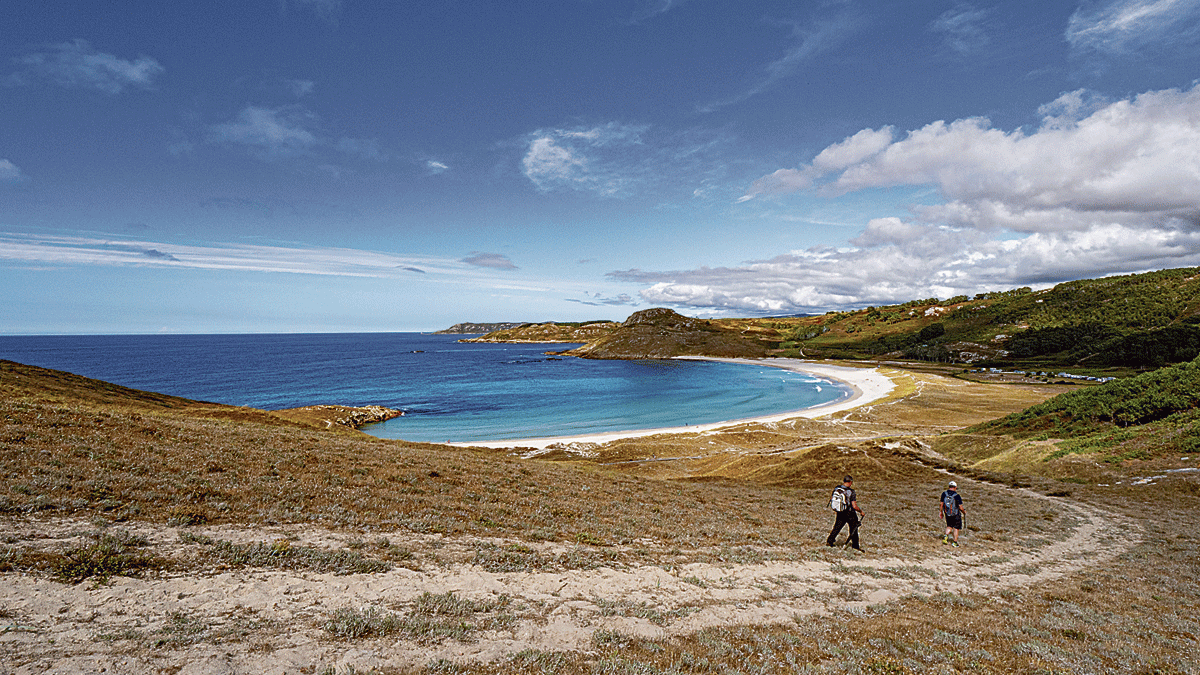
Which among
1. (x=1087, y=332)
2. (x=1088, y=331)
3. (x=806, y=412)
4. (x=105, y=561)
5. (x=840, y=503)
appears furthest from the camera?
(x=1088, y=331)

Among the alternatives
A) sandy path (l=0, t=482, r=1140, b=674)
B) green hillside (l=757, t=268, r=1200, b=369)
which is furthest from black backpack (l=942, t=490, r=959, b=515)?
green hillside (l=757, t=268, r=1200, b=369)

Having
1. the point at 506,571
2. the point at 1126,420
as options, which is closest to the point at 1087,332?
the point at 1126,420

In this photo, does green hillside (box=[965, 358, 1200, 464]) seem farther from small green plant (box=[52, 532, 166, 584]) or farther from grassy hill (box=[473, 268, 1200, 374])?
grassy hill (box=[473, 268, 1200, 374])

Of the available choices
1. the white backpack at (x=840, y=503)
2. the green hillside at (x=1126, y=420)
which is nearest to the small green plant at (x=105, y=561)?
the white backpack at (x=840, y=503)

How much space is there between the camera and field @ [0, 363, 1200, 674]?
886 centimetres

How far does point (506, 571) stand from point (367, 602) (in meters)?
3.68

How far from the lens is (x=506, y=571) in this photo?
13156 millimetres

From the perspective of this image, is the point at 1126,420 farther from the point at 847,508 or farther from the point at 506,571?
the point at 506,571

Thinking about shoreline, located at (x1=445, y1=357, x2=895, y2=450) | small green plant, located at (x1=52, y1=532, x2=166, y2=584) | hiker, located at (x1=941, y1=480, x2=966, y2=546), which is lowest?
shoreline, located at (x1=445, y1=357, x2=895, y2=450)

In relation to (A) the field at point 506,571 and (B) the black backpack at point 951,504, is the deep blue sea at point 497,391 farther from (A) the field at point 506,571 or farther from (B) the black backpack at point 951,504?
(B) the black backpack at point 951,504

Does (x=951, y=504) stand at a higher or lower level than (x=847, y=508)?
lower

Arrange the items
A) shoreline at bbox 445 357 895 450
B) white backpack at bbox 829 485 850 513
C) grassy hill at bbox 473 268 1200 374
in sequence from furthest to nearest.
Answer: grassy hill at bbox 473 268 1200 374 → shoreline at bbox 445 357 895 450 → white backpack at bbox 829 485 850 513

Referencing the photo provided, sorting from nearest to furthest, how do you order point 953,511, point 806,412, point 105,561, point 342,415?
point 105,561
point 953,511
point 342,415
point 806,412

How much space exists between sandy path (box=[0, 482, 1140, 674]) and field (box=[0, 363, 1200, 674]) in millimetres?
60
